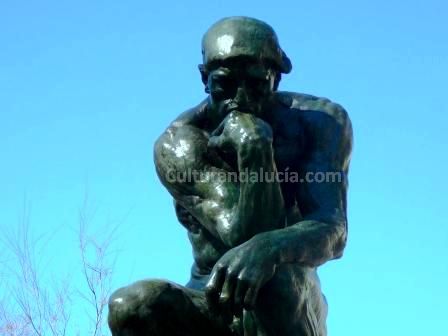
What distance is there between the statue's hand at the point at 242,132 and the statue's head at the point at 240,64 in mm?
122

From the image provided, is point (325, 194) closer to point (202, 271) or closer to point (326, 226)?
point (326, 226)

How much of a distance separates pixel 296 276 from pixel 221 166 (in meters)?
0.60

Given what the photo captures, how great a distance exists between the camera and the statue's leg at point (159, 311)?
141 inches

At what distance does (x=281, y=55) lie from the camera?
413 cm

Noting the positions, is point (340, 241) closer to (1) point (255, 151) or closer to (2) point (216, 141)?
(1) point (255, 151)

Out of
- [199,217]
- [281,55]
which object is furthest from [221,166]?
[281,55]

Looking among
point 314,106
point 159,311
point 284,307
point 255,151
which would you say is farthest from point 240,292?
point 314,106

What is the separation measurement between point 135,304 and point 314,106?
1.20 metres

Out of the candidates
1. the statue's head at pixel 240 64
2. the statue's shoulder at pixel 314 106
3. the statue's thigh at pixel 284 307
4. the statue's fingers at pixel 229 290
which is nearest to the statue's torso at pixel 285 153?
the statue's shoulder at pixel 314 106

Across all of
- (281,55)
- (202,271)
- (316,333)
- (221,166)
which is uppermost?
(281,55)

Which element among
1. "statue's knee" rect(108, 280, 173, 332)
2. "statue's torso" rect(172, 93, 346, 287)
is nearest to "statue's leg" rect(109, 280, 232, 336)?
"statue's knee" rect(108, 280, 173, 332)

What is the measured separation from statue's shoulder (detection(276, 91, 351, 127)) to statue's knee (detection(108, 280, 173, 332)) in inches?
41.0

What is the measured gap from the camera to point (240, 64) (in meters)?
3.96

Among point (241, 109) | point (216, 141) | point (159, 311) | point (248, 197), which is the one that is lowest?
point (159, 311)
